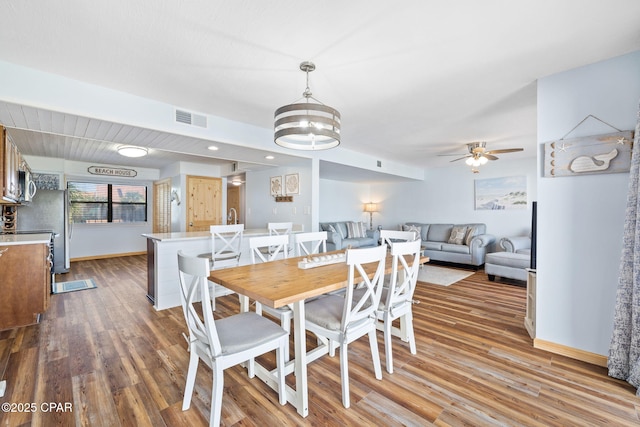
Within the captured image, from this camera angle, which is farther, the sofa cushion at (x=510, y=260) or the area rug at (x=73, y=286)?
the sofa cushion at (x=510, y=260)

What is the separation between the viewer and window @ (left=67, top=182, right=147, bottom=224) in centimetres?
654

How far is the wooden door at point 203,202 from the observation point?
245 inches

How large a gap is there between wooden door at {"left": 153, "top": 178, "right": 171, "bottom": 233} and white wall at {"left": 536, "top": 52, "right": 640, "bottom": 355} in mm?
7023

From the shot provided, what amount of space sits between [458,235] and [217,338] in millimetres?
6018

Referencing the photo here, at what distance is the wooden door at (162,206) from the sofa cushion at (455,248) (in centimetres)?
639

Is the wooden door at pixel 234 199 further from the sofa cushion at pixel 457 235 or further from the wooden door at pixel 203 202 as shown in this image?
the sofa cushion at pixel 457 235

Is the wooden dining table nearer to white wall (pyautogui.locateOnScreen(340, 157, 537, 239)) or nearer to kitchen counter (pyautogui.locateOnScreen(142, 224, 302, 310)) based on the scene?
kitchen counter (pyautogui.locateOnScreen(142, 224, 302, 310))

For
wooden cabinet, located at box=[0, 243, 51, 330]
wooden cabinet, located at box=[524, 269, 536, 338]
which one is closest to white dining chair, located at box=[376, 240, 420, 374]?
wooden cabinet, located at box=[524, 269, 536, 338]

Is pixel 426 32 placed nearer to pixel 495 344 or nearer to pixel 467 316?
pixel 495 344

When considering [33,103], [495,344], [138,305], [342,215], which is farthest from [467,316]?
[342,215]

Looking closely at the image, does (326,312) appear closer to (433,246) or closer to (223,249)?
(223,249)

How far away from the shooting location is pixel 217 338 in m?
1.50

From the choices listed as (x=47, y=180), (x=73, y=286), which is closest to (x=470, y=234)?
(x=73, y=286)

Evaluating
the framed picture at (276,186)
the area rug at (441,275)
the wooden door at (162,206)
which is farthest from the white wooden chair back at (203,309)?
the wooden door at (162,206)
